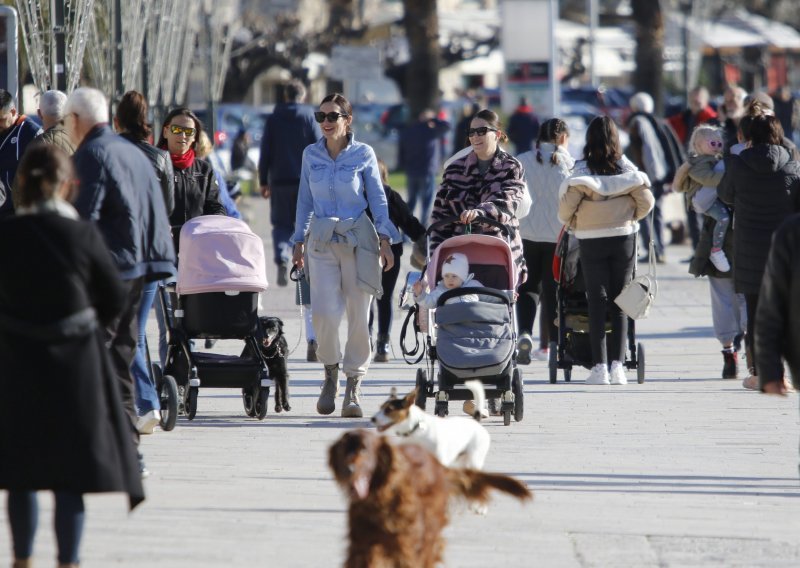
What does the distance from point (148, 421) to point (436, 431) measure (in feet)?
8.38

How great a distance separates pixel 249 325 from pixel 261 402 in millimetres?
464

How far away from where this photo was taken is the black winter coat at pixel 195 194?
10.2 metres

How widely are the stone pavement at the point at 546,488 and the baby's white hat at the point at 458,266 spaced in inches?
35.9

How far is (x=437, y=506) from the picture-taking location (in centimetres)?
555

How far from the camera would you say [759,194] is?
1032cm

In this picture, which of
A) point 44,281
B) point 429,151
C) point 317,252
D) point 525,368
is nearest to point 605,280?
point 525,368

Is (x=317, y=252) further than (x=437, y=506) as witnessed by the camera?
Yes

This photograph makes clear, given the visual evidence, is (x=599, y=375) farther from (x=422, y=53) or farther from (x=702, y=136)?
(x=422, y=53)

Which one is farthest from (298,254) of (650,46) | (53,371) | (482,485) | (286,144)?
(650,46)

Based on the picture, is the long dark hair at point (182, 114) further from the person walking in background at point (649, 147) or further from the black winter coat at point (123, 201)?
the person walking in background at point (649, 147)

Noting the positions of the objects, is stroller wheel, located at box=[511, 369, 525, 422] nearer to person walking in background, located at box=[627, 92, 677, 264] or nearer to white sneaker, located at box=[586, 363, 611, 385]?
white sneaker, located at box=[586, 363, 611, 385]

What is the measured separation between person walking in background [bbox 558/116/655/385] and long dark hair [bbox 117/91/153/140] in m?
3.24

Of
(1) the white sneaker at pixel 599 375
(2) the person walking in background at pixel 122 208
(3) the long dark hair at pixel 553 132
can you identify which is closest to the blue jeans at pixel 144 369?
(2) the person walking in background at pixel 122 208

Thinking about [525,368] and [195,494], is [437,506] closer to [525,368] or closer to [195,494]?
[195,494]
